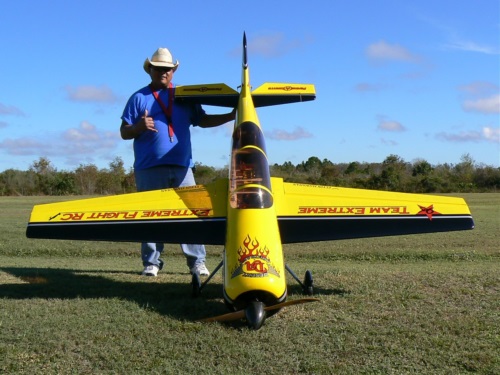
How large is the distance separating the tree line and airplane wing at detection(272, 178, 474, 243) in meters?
25.8

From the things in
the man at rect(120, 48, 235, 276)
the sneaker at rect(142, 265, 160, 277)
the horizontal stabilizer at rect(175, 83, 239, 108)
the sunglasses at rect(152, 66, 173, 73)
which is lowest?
the sneaker at rect(142, 265, 160, 277)

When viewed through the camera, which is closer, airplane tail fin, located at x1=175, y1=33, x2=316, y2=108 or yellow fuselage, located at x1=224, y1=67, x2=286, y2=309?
yellow fuselage, located at x1=224, y1=67, x2=286, y2=309

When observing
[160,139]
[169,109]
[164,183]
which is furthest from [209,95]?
[164,183]

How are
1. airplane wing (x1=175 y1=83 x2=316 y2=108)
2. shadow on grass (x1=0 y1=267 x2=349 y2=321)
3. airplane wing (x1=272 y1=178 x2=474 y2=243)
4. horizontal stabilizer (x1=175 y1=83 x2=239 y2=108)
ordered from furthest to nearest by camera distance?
airplane wing (x1=175 y1=83 x2=316 y2=108) < horizontal stabilizer (x1=175 y1=83 x2=239 y2=108) < airplane wing (x1=272 y1=178 x2=474 y2=243) < shadow on grass (x1=0 y1=267 x2=349 y2=321)

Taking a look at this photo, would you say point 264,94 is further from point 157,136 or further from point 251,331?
point 251,331

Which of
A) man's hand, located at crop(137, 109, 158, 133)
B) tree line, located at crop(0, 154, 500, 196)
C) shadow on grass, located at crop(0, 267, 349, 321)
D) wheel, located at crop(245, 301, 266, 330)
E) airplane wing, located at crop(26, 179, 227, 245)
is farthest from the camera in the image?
tree line, located at crop(0, 154, 500, 196)

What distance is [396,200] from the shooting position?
23.5 ft

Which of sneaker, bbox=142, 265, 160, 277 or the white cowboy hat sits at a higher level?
the white cowboy hat

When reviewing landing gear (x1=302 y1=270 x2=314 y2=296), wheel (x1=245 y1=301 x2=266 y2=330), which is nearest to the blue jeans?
landing gear (x1=302 y1=270 x2=314 y2=296)

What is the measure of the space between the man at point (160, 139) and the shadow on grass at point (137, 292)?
484 mm

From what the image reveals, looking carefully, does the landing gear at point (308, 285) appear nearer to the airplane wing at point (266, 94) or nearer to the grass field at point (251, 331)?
the grass field at point (251, 331)

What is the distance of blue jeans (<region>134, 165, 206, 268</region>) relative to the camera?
8258mm

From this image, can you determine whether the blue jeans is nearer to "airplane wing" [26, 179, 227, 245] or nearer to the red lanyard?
the red lanyard

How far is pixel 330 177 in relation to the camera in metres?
43.9
